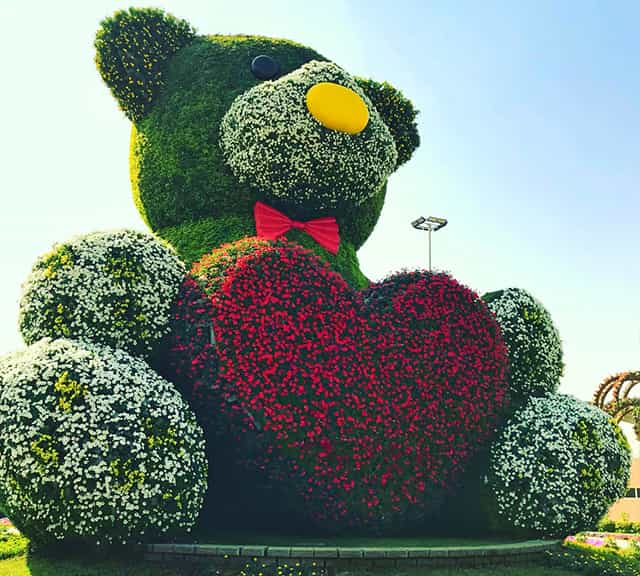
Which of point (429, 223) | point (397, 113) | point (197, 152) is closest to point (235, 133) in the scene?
point (197, 152)

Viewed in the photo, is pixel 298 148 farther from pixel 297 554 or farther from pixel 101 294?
pixel 297 554

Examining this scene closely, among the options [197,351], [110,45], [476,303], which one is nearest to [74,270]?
[197,351]

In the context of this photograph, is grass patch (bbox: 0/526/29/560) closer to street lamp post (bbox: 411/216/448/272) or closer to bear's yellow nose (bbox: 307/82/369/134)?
bear's yellow nose (bbox: 307/82/369/134)

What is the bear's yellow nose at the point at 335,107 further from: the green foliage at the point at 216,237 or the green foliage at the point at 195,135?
the green foliage at the point at 216,237

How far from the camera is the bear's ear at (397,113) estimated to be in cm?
1010

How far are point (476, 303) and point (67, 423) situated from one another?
4.62 m

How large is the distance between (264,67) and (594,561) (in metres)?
6.91

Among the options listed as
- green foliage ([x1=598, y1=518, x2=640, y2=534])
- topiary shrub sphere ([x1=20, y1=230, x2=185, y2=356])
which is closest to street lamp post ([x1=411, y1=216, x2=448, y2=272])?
green foliage ([x1=598, y1=518, x2=640, y2=534])

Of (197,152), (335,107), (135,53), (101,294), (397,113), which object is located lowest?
(101,294)

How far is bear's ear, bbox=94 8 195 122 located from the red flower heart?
2668 millimetres

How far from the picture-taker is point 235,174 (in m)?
8.75

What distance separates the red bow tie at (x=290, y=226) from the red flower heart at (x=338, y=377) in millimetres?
952

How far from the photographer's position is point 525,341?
910cm

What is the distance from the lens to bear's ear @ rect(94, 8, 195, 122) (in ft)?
29.5
